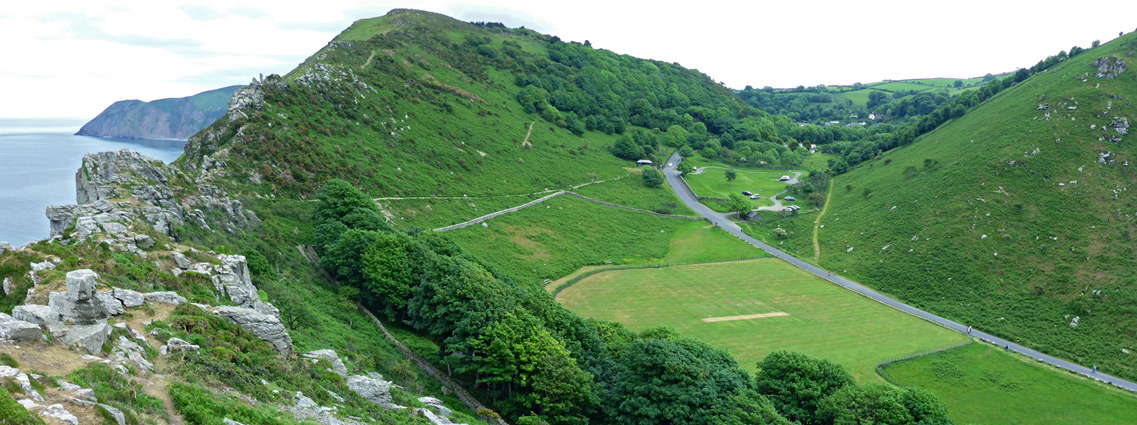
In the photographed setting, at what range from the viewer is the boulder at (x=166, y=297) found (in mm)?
27688

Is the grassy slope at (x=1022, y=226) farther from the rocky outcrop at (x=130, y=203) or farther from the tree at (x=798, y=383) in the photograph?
the rocky outcrop at (x=130, y=203)

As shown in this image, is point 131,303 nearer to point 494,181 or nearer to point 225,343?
point 225,343

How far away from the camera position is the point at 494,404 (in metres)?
43.0

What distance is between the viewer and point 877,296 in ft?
273

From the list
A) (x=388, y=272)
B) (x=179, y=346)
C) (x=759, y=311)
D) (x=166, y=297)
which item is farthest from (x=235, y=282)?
(x=759, y=311)

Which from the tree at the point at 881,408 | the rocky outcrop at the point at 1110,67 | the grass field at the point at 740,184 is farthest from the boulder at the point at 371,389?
the rocky outcrop at the point at 1110,67

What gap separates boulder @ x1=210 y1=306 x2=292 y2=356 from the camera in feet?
95.3

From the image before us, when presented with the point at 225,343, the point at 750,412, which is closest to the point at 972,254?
the point at 750,412

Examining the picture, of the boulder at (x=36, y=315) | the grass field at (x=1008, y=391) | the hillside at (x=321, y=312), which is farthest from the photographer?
the grass field at (x=1008, y=391)

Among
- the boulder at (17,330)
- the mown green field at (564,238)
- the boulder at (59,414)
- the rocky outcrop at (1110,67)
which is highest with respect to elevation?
the rocky outcrop at (1110,67)

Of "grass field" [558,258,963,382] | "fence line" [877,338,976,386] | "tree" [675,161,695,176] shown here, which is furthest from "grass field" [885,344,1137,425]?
"tree" [675,161,695,176]

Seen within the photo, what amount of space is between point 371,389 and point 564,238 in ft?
223

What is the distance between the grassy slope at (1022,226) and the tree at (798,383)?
4327cm

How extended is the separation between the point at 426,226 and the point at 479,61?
10650cm
